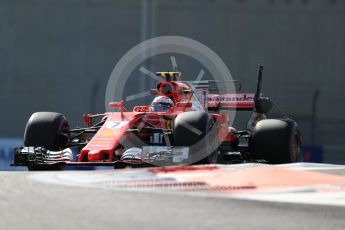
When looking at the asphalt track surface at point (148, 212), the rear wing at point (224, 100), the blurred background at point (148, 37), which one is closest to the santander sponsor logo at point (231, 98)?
the rear wing at point (224, 100)

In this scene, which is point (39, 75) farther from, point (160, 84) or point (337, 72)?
point (160, 84)

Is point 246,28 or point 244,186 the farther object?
point 246,28

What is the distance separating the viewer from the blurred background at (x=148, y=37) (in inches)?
898

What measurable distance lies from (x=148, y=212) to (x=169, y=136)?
18.3 feet

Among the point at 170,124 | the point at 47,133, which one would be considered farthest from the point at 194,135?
the point at 47,133

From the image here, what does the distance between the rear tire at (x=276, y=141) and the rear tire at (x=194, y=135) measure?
1.20 m

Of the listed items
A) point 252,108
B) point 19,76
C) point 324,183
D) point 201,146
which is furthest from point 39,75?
point 324,183

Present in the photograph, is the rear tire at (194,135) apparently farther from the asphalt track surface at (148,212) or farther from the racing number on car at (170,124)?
the asphalt track surface at (148,212)

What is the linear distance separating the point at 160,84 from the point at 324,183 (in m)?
5.38

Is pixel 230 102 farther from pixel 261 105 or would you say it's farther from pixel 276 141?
pixel 276 141

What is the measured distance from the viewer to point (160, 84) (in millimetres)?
11078

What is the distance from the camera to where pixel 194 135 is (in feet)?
30.6

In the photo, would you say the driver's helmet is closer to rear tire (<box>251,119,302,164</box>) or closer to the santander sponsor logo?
the santander sponsor logo

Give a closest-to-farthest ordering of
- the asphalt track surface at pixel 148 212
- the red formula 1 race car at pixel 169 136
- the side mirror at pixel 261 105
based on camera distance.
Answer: the asphalt track surface at pixel 148 212 < the red formula 1 race car at pixel 169 136 < the side mirror at pixel 261 105
